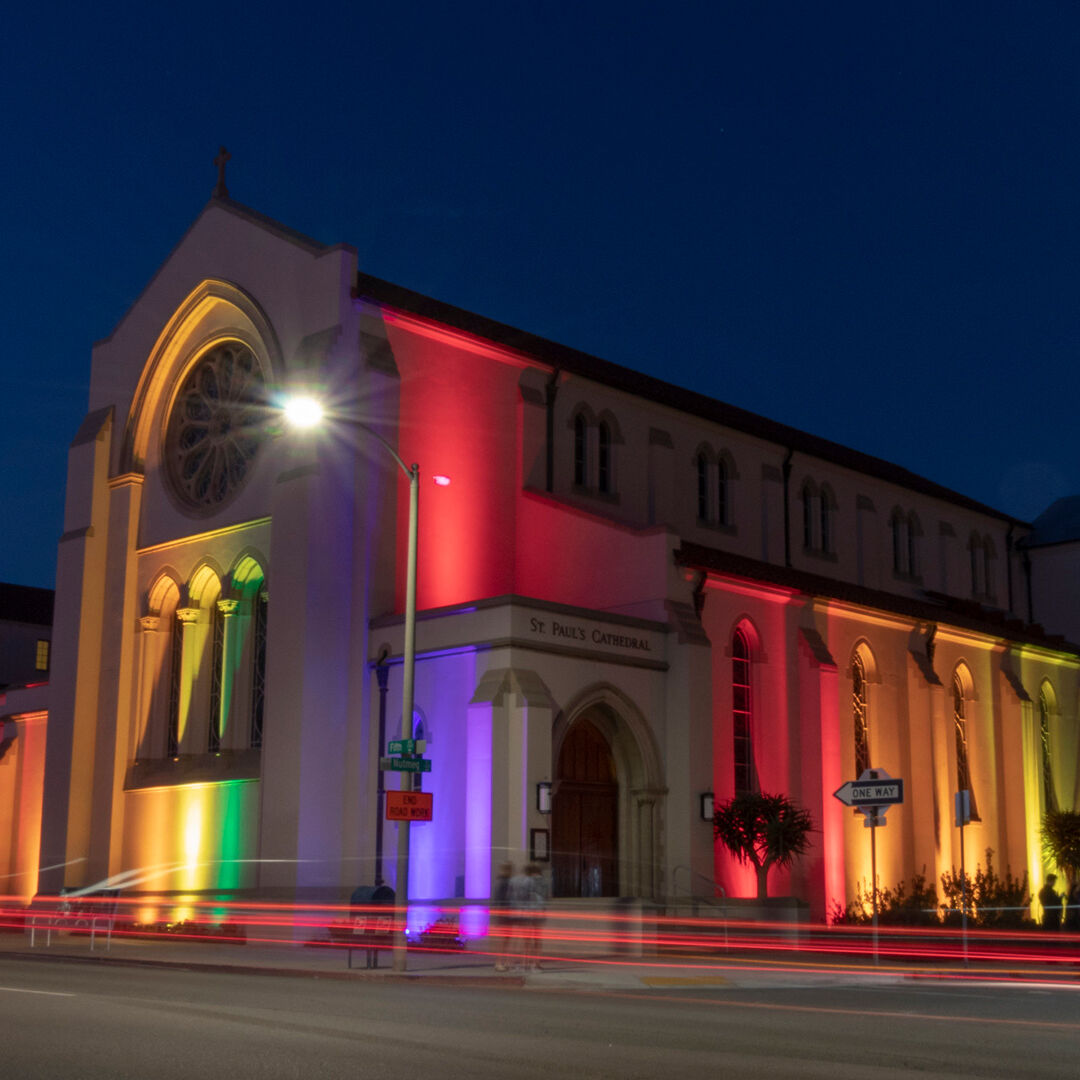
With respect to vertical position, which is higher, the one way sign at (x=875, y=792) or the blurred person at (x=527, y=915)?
the one way sign at (x=875, y=792)

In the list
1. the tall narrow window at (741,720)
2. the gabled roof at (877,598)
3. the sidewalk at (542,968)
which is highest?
the gabled roof at (877,598)

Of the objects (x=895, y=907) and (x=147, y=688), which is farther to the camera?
(x=147, y=688)

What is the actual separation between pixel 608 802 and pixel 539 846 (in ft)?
13.1

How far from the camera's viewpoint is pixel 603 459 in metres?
38.0

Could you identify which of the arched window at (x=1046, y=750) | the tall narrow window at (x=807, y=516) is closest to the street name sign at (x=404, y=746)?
the tall narrow window at (x=807, y=516)

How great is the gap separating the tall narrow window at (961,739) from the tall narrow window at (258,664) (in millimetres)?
18381

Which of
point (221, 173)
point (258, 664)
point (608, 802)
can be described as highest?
point (221, 173)

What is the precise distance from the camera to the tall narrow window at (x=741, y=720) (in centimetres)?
3272

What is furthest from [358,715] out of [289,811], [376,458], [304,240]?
[304,240]

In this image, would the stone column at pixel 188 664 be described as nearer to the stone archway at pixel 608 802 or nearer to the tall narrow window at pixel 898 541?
the stone archway at pixel 608 802

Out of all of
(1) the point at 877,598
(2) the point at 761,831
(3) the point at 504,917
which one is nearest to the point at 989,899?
(1) the point at 877,598

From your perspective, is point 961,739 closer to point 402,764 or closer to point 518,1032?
point 402,764

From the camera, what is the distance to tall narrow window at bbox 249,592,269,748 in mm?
33156

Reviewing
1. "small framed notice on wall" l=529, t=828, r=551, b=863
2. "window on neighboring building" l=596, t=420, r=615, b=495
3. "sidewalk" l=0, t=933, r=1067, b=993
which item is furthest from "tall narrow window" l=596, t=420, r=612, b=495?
"sidewalk" l=0, t=933, r=1067, b=993
